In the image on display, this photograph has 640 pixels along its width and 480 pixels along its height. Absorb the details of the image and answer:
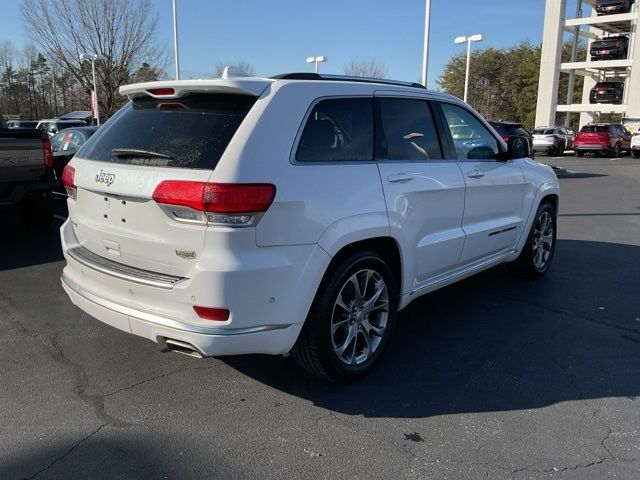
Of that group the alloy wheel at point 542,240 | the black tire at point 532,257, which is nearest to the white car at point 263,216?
the black tire at point 532,257

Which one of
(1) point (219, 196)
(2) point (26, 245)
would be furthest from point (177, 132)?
(2) point (26, 245)

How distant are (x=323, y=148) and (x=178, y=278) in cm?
110

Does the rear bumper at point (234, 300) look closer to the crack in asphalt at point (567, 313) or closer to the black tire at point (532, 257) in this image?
the crack in asphalt at point (567, 313)

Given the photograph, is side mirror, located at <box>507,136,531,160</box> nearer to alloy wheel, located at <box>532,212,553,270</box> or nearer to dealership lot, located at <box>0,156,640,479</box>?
alloy wheel, located at <box>532,212,553,270</box>

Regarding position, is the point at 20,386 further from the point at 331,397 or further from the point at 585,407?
the point at 585,407

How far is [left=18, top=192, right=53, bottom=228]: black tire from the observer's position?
26.0 ft

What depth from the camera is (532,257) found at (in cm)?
571

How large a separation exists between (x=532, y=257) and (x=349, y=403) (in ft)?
10.5

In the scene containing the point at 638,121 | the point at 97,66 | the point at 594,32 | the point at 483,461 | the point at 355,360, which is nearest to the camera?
the point at 483,461

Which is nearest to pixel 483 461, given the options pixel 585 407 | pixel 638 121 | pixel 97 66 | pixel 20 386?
pixel 585 407

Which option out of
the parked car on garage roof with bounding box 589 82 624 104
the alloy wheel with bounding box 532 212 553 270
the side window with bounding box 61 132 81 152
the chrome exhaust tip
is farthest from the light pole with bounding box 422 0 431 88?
the parked car on garage roof with bounding box 589 82 624 104

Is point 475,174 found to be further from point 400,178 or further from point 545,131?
point 545,131

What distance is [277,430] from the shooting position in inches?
120

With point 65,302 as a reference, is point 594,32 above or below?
above
